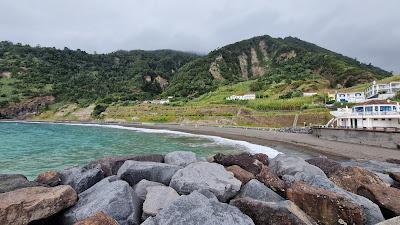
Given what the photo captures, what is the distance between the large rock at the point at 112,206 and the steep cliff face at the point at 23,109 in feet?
569

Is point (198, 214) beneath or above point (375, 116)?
above

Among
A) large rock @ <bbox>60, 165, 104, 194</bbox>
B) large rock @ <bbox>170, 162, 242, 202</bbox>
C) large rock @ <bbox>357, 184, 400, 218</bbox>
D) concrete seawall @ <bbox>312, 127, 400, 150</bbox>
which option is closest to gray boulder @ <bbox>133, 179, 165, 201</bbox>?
large rock @ <bbox>170, 162, 242, 202</bbox>

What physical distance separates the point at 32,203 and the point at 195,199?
3.60m

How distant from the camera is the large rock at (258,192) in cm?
911

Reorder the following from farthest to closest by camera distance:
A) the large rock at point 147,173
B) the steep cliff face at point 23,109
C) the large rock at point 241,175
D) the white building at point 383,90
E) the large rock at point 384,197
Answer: the steep cliff face at point 23,109
the white building at point 383,90
the large rock at point 147,173
the large rock at point 241,175
the large rock at point 384,197

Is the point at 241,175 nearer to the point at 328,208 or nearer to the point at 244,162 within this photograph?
the point at 244,162

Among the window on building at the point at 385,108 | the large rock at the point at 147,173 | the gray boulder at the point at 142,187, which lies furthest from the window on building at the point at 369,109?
the gray boulder at the point at 142,187

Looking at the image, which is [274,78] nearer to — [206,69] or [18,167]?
[206,69]

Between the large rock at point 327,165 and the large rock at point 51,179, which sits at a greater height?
the large rock at point 51,179

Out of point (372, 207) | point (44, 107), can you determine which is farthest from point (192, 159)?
point (44, 107)

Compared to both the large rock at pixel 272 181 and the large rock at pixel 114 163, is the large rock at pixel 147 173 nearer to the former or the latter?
the large rock at pixel 114 163

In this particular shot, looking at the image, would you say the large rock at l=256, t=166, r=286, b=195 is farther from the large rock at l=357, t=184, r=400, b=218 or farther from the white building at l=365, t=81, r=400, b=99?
the white building at l=365, t=81, r=400, b=99

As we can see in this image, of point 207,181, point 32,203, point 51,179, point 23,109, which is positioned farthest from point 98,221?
point 23,109

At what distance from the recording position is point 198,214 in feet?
22.5
